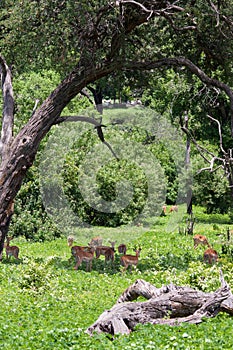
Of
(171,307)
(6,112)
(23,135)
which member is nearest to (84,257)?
(23,135)

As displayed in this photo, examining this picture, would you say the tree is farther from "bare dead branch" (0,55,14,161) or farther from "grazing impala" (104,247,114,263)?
"grazing impala" (104,247,114,263)

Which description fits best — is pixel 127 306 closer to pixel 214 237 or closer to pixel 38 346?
pixel 38 346

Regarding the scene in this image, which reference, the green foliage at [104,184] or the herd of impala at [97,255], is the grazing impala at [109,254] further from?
the green foliage at [104,184]

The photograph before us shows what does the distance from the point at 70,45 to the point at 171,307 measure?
750 cm

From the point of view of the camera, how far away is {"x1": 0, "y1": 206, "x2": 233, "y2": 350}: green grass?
884cm

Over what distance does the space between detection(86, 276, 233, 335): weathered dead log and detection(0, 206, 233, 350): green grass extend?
0.22 metres

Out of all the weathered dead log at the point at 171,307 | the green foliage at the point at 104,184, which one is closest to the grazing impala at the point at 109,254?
the weathered dead log at the point at 171,307

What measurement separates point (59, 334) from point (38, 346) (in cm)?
68

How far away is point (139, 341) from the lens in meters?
8.79

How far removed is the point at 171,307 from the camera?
10.2 metres

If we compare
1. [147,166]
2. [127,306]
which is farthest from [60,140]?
[127,306]

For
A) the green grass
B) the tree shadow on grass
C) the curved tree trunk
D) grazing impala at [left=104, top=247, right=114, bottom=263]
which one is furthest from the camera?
grazing impala at [left=104, top=247, right=114, bottom=263]

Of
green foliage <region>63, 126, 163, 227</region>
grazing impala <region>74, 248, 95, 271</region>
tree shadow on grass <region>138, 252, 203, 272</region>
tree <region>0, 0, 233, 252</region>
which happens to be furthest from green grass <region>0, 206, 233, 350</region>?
green foliage <region>63, 126, 163, 227</region>

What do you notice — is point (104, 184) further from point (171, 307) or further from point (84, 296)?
point (171, 307)
